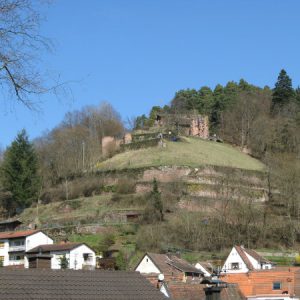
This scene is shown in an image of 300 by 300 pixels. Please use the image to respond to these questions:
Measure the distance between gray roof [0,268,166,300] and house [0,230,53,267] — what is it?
3842cm

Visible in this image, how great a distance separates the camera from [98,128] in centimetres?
9506

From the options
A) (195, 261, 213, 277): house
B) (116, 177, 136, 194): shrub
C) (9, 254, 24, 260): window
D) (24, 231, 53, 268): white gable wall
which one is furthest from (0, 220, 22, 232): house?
(195, 261, 213, 277): house

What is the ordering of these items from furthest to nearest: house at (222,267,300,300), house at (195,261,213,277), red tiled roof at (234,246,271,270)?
red tiled roof at (234,246,271,270) < house at (195,261,213,277) < house at (222,267,300,300)

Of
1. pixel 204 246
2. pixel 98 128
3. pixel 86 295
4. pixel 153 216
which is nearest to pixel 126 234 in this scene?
pixel 153 216

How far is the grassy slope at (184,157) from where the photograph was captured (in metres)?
76.3

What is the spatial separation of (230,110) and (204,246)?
5078cm

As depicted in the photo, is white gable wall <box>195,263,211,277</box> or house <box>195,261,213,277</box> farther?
house <box>195,261,213,277</box>

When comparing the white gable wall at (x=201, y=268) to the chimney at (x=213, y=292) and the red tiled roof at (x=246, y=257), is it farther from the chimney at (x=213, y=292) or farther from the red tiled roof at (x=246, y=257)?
the chimney at (x=213, y=292)

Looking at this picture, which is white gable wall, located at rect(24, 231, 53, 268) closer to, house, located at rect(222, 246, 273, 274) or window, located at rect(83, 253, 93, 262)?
window, located at rect(83, 253, 93, 262)

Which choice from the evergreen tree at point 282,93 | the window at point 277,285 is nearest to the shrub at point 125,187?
the window at point 277,285

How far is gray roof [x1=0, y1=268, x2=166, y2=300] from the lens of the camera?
14.2 meters

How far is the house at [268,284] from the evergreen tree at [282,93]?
62.0 meters

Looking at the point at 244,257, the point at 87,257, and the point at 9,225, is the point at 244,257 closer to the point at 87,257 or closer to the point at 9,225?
the point at 87,257

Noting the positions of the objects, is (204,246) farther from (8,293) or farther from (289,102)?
(289,102)
